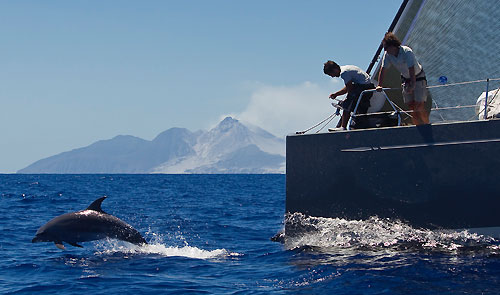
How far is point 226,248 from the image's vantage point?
12.2m

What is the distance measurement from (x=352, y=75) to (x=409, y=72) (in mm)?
1236

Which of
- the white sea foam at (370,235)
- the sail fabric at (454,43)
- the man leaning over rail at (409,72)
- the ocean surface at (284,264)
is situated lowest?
the ocean surface at (284,264)

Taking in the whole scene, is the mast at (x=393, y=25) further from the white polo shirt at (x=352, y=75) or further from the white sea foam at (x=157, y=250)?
the white sea foam at (x=157, y=250)

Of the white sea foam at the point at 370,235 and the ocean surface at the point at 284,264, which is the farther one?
the white sea foam at the point at 370,235

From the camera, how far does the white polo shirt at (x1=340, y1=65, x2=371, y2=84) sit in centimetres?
1041

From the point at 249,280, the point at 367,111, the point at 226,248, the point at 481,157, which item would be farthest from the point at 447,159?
the point at 226,248

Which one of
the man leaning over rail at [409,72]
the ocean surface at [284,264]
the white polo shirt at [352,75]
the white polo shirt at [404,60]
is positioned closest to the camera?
the ocean surface at [284,264]

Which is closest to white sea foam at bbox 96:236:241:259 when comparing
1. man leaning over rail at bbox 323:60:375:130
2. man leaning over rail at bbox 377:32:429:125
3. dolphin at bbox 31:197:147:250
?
dolphin at bbox 31:197:147:250

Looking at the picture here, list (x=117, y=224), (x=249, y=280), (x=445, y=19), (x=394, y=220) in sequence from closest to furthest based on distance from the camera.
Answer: (x=249, y=280) < (x=394, y=220) < (x=117, y=224) < (x=445, y=19)

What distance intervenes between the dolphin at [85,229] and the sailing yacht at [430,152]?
287 cm

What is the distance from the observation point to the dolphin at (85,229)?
10.6 m

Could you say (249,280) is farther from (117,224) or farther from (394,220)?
(117,224)

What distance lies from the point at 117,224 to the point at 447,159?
17.7ft

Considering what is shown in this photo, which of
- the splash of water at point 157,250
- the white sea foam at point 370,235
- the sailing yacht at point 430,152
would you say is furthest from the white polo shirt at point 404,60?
the splash of water at point 157,250
